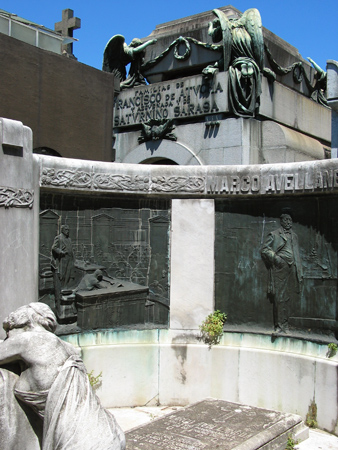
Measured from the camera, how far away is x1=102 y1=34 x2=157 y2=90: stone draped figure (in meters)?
13.0

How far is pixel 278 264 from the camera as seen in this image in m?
7.92

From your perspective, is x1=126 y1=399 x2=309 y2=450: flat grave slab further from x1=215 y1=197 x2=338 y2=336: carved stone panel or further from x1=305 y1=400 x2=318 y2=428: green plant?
x1=215 y1=197 x2=338 y2=336: carved stone panel

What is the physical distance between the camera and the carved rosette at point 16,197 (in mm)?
6969

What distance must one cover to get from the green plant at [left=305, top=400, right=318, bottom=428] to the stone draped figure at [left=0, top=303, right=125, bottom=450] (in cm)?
408

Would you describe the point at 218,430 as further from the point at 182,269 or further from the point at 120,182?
the point at 120,182

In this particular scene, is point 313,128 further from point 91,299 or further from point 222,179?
point 91,299

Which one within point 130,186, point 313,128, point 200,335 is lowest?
point 200,335

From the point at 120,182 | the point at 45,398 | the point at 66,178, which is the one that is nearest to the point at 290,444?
the point at 45,398

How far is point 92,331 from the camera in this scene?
26.5ft

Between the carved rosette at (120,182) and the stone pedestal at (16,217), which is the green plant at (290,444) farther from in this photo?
the carved rosette at (120,182)

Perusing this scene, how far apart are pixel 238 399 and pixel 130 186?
3.47 m

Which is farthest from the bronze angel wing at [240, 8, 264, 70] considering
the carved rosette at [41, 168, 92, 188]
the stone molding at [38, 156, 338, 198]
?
the carved rosette at [41, 168, 92, 188]

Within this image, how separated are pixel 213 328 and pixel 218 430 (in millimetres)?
1997

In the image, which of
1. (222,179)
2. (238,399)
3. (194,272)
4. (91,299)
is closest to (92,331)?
(91,299)
